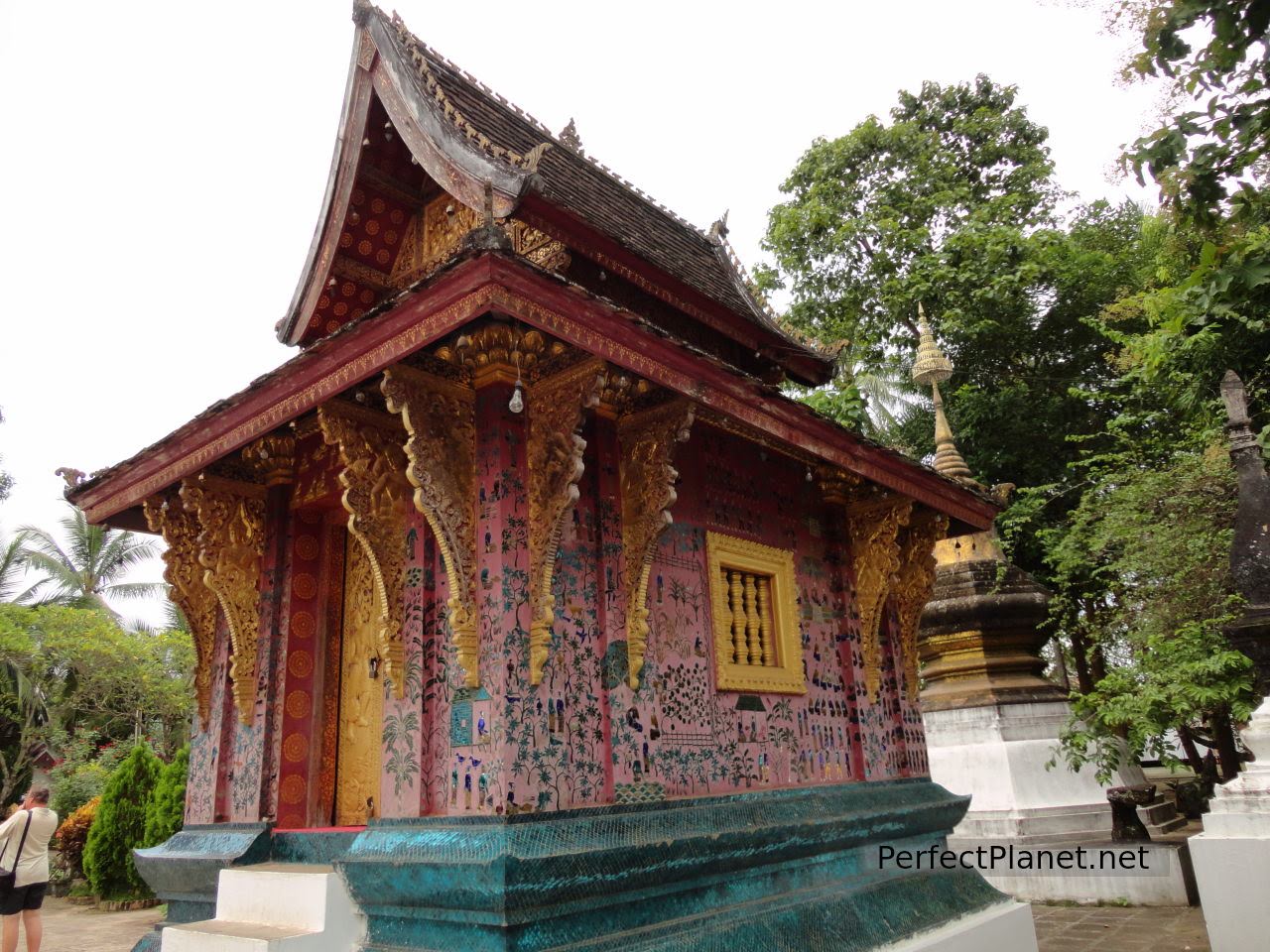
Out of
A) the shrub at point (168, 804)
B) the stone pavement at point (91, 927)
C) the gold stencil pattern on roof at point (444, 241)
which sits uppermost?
the gold stencil pattern on roof at point (444, 241)

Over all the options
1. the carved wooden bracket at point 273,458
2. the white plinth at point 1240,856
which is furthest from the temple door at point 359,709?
the white plinth at point 1240,856

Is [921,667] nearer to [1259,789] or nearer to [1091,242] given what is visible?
[1259,789]

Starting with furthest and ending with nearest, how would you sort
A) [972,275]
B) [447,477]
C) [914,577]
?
[972,275]
[914,577]
[447,477]

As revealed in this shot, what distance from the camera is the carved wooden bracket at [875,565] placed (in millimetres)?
7055

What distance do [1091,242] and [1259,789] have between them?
15343 millimetres

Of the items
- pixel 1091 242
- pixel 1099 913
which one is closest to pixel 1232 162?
pixel 1099 913

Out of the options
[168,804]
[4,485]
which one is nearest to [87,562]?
[4,485]

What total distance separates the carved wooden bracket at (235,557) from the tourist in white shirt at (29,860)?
408 cm

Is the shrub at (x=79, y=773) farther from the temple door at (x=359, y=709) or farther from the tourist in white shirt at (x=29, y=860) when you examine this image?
the temple door at (x=359, y=709)

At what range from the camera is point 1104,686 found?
920 centimetres

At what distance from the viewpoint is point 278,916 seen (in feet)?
15.5

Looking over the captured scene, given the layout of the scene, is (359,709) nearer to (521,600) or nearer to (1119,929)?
(521,600)

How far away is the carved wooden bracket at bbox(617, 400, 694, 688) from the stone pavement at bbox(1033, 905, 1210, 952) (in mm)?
5294

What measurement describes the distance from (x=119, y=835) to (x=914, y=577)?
40.1 feet
